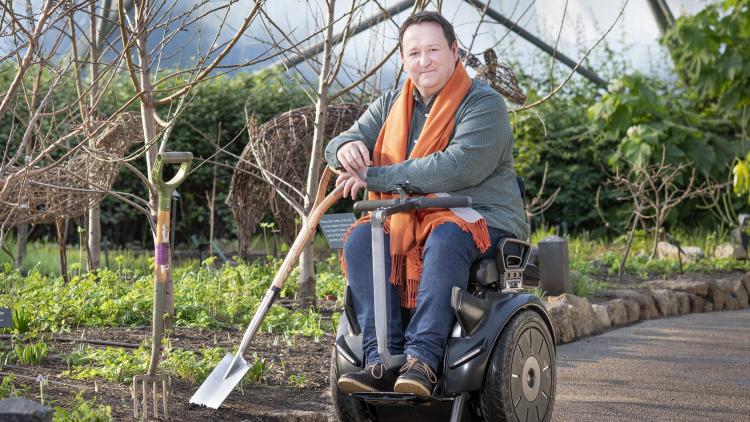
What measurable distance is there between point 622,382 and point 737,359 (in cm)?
106

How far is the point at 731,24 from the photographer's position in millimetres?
10523

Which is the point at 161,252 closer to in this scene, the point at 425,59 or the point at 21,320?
the point at 425,59

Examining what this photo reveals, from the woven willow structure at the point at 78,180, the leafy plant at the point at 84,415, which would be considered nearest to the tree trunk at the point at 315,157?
the woven willow structure at the point at 78,180

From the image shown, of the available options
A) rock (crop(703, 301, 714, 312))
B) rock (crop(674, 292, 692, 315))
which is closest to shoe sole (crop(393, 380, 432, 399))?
rock (crop(674, 292, 692, 315))

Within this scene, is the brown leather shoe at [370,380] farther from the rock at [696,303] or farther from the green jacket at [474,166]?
the rock at [696,303]

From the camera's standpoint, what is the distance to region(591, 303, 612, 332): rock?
6.12 meters

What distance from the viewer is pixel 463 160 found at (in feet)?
9.46

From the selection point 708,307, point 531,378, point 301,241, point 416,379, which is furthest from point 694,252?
point 416,379

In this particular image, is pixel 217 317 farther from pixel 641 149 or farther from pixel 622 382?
pixel 641 149

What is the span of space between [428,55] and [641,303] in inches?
169

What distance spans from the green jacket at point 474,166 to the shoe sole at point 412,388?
568mm

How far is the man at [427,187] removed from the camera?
2.75 metres

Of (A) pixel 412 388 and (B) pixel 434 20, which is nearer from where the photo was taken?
(A) pixel 412 388

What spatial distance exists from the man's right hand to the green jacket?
0.05 metres
